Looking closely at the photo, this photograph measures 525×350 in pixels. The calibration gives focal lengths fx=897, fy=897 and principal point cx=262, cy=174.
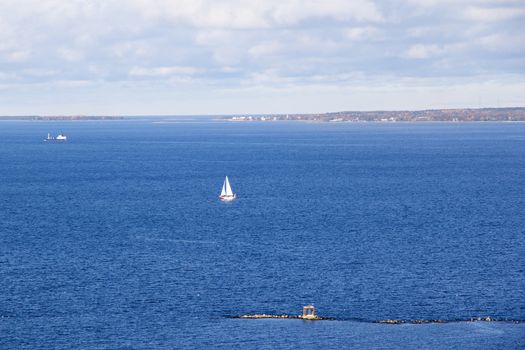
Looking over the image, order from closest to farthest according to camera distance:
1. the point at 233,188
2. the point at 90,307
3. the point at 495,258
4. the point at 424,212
→ the point at 90,307, the point at 495,258, the point at 424,212, the point at 233,188

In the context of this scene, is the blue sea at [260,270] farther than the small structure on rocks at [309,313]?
No

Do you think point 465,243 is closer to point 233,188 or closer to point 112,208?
point 112,208

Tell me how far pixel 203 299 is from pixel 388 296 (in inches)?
672

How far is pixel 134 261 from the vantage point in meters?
98.2

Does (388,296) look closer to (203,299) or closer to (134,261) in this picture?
(203,299)

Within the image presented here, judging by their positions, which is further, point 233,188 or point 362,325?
point 233,188

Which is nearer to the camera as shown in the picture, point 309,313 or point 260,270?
point 309,313

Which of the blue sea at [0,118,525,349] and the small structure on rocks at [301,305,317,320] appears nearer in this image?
the blue sea at [0,118,525,349]

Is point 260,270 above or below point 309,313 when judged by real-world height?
above

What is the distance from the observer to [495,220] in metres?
126

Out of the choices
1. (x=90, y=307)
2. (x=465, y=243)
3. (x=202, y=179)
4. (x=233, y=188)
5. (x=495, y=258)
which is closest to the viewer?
(x=90, y=307)

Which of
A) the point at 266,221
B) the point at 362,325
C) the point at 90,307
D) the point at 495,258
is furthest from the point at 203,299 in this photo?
the point at 266,221

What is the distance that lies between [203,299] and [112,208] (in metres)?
65.2

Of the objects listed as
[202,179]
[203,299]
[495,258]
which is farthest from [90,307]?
[202,179]
